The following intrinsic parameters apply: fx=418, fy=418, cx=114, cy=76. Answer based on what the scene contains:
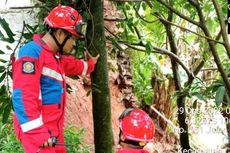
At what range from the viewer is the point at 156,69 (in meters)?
6.52

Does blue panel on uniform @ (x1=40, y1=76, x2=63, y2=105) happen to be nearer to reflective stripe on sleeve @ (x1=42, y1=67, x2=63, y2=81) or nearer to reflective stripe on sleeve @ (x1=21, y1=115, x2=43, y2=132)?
reflective stripe on sleeve @ (x1=42, y1=67, x2=63, y2=81)

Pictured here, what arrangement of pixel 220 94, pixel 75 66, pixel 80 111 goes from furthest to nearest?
pixel 80 111 → pixel 75 66 → pixel 220 94

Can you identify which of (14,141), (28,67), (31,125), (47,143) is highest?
(28,67)

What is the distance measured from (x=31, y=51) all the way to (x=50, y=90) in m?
0.29

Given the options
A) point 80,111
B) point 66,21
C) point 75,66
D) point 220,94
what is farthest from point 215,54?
point 80,111

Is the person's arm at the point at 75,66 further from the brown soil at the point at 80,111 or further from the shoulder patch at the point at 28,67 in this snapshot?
the brown soil at the point at 80,111

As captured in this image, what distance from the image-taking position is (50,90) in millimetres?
2758

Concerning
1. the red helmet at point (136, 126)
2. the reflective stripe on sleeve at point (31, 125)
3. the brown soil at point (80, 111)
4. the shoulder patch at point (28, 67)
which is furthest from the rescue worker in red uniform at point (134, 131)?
the brown soil at point (80, 111)

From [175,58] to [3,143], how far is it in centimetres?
186

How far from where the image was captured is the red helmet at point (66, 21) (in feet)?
8.88

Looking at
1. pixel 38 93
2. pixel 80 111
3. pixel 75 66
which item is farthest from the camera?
pixel 80 111

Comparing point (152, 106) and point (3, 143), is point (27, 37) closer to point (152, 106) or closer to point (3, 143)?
point (3, 143)

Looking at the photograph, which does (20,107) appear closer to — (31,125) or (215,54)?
(31,125)

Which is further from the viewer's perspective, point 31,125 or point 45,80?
point 45,80
